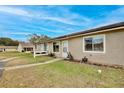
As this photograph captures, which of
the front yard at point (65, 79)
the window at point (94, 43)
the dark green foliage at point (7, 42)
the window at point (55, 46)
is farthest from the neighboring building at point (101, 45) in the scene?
the dark green foliage at point (7, 42)

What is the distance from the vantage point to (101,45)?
11.2m

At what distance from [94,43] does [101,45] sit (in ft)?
2.95

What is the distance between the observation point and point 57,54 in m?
19.6

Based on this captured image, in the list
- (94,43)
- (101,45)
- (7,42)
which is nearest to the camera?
(101,45)

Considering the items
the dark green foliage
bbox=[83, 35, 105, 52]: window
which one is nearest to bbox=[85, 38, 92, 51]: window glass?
bbox=[83, 35, 105, 52]: window

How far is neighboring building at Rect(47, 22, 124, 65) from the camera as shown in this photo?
962cm

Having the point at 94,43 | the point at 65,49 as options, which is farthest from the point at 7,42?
the point at 94,43

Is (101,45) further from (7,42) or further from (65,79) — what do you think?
(7,42)

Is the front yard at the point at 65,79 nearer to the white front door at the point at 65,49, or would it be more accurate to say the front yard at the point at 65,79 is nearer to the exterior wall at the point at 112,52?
the exterior wall at the point at 112,52

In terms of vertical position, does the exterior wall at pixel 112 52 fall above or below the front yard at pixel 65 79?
above

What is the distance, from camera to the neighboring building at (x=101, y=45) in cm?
962

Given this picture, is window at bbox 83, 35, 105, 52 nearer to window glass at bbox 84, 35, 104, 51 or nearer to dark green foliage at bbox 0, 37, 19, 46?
window glass at bbox 84, 35, 104, 51
